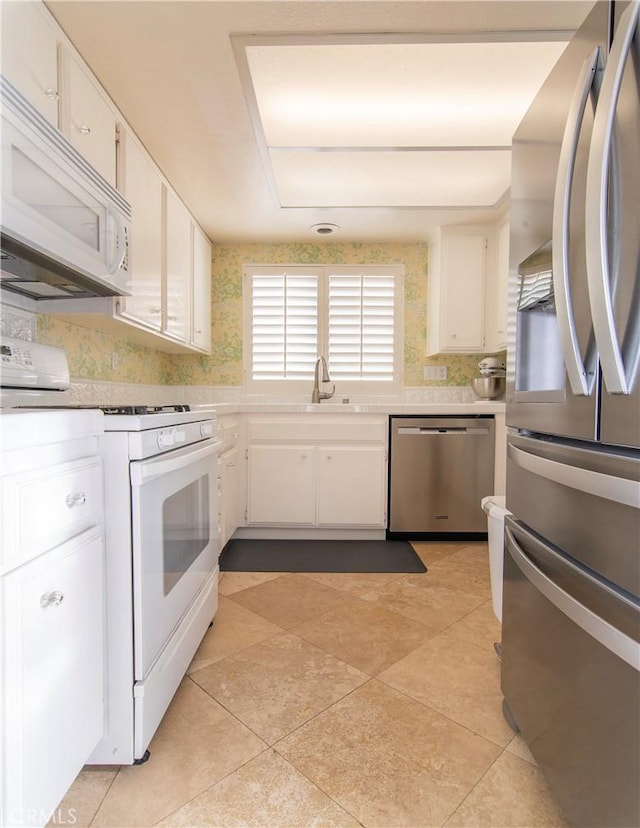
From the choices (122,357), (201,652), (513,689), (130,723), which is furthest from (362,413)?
(130,723)

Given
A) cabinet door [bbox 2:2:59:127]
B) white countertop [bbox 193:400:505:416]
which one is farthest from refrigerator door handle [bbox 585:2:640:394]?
white countertop [bbox 193:400:505:416]

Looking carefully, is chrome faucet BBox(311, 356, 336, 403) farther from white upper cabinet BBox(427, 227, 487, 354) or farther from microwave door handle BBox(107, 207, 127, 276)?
microwave door handle BBox(107, 207, 127, 276)

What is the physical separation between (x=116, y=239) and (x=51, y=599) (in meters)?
1.09

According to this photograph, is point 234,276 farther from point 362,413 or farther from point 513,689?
point 513,689

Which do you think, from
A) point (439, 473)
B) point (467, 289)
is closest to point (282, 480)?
point (439, 473)

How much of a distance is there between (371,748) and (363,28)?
7.22 feet

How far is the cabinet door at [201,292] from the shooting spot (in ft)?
9.68

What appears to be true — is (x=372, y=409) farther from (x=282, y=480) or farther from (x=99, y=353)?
(x=99, y=353)

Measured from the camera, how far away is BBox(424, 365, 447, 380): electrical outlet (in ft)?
11.5

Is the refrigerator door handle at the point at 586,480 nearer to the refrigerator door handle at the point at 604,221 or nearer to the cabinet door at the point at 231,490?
the refrigerator door handle at the point at 604,221

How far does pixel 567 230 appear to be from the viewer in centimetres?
83

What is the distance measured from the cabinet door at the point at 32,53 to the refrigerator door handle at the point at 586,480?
60.3 inches

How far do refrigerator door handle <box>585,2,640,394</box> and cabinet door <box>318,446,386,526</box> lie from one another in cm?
224

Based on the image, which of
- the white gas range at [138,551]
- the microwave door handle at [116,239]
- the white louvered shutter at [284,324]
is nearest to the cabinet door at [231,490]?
the white louvered shutter at [284,324]
